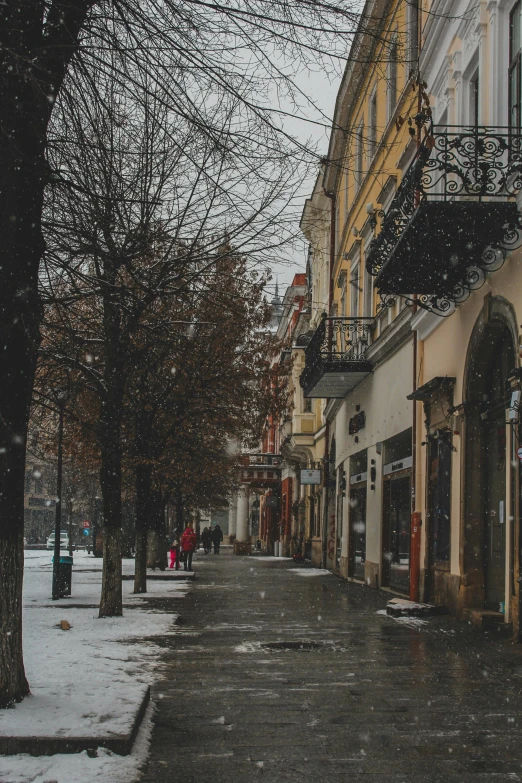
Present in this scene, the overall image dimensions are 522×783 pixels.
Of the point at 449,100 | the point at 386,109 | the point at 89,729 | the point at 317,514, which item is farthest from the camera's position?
the point at 317,514

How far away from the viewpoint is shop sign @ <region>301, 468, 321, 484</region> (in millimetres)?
36438

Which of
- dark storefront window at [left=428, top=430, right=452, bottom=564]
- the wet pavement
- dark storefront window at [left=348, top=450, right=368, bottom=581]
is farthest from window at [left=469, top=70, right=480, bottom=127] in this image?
dark storefront window at [left=348, top=450, right=368, bottom=581]

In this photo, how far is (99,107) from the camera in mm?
8055

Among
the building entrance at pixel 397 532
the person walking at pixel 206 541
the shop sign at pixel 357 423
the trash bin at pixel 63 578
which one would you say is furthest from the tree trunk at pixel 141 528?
the person walking at pixel 206 541

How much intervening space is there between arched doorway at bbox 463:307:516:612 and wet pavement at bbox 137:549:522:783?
0.77m

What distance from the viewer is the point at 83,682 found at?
7.89 metres

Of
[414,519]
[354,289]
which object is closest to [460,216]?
[414,519]

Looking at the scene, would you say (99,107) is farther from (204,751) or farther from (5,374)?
(204,751)

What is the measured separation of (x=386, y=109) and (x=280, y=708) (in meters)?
17.5

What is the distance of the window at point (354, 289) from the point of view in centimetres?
2722

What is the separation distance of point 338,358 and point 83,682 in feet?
58.0

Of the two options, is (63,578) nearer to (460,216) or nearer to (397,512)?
(397,512)

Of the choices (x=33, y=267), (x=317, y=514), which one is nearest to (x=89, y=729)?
(x=33, y=267)

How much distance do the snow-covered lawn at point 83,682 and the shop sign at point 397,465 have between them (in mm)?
5909
